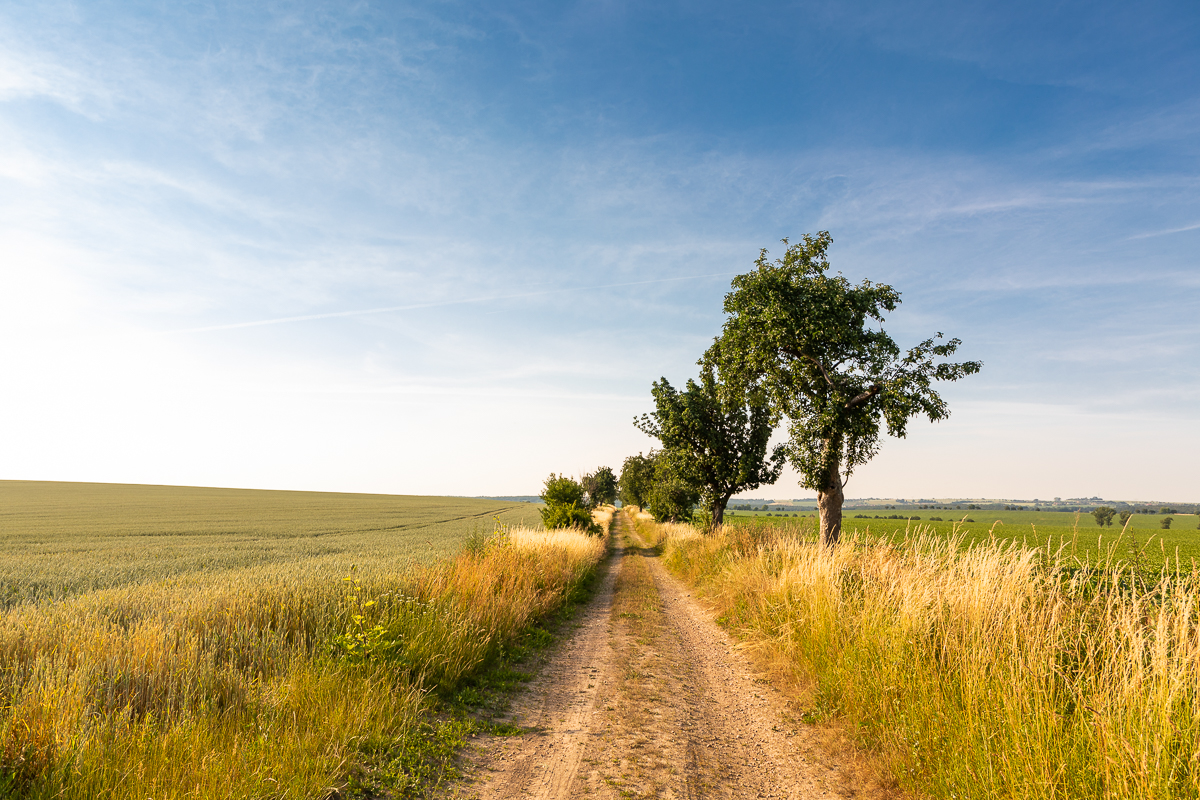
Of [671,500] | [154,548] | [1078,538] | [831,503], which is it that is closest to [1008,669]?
[831,503]

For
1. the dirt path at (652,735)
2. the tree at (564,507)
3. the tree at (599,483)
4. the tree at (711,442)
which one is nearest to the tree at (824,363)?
the dirt path at (652,735)

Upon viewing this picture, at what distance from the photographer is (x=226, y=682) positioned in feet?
16.5

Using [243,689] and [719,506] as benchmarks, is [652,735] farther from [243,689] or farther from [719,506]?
[719,506]

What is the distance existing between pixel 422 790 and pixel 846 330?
41.3 feet

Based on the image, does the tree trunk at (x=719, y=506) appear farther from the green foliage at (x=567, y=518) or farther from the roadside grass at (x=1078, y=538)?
the green foliage at (x=567, y=518)

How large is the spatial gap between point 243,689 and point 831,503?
12662 mm

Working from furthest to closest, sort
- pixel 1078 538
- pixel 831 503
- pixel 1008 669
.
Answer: pixel 1078 538
pixel 831 503
pixel 1008 669

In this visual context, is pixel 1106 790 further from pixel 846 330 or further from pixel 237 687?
pixel 846 330

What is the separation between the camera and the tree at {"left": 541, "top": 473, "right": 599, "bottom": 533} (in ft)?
88.5

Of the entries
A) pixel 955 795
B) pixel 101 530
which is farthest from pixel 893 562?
pixel 101 530

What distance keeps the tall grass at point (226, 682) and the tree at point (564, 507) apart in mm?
18216

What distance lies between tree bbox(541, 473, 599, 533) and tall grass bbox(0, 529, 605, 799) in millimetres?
18216

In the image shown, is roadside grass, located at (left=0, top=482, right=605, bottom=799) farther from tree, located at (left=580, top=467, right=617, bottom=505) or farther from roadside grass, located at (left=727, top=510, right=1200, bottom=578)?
tree, located at (left=580, top=467, right=617, bottom=505)

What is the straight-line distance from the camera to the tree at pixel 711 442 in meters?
24.4
